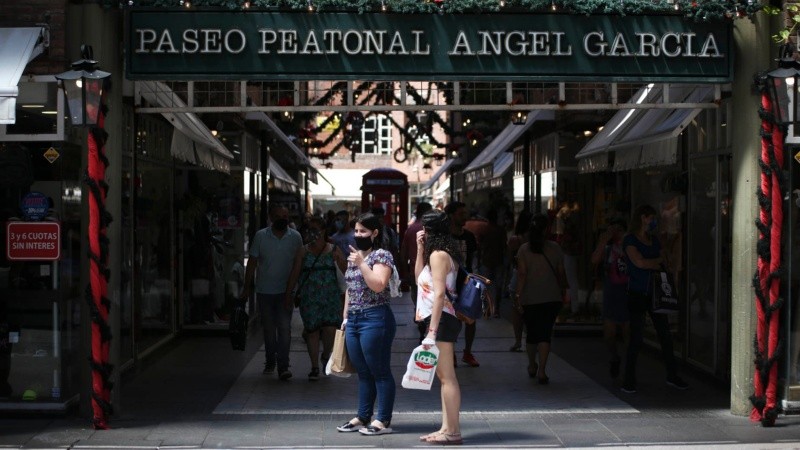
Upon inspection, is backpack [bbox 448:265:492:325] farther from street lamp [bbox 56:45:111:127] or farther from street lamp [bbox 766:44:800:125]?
street lamp [bbox 56:45:111:127]

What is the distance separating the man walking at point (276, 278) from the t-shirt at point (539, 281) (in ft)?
8.23

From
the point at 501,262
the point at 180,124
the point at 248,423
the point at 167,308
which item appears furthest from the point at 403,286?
the point at 248,423

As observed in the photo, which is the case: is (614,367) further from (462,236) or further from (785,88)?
(785,88)

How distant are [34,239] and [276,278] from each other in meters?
3.13

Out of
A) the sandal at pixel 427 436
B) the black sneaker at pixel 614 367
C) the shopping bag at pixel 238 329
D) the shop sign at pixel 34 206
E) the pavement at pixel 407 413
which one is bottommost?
the pavement at pixel 407 413

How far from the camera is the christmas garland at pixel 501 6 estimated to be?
31.1 ft

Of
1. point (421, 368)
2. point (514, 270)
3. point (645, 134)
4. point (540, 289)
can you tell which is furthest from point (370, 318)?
point (514, 270)

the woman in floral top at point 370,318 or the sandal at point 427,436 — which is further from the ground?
the woman in floral top at point 370,318

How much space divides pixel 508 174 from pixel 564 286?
40.4 ft

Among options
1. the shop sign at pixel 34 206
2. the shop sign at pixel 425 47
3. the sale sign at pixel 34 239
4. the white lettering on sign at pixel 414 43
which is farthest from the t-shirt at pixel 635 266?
the shop sign at pixel 34 206

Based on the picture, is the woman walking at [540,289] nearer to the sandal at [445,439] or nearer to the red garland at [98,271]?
the sandal at [445,439]

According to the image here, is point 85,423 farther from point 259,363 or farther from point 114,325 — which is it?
point 259,363

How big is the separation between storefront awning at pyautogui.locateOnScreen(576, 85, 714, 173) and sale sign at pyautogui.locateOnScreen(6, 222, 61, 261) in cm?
583

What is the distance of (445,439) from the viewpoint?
337 inches
